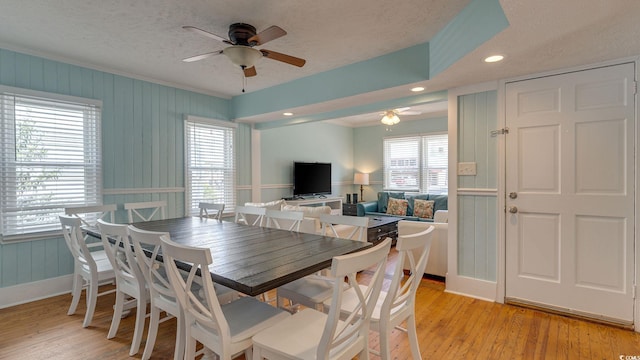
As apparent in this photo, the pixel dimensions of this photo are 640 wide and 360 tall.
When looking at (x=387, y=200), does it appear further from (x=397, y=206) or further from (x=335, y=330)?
(x=335, y=330)

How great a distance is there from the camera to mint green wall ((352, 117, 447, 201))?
7.02 m

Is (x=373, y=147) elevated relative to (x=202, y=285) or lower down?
elevated

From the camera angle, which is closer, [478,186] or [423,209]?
[478,186]

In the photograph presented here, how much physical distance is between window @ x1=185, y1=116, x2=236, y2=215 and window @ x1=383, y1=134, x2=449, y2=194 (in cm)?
387

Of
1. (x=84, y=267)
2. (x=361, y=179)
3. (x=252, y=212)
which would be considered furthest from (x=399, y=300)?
(x=361, y=179)

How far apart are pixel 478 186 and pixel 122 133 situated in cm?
415

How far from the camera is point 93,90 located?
3.48m

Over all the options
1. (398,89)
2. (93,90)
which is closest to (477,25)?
(398,89)

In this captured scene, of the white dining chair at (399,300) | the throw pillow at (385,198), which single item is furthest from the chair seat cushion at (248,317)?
the throw pillow at (385,198)

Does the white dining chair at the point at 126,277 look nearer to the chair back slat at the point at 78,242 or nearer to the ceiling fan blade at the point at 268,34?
the chair back slat at the point at 78,242

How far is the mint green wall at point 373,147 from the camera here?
702cm

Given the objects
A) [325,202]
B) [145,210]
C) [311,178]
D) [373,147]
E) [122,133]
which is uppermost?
[373,147]

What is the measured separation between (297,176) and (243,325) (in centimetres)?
485

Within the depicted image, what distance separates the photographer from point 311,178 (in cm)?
659
